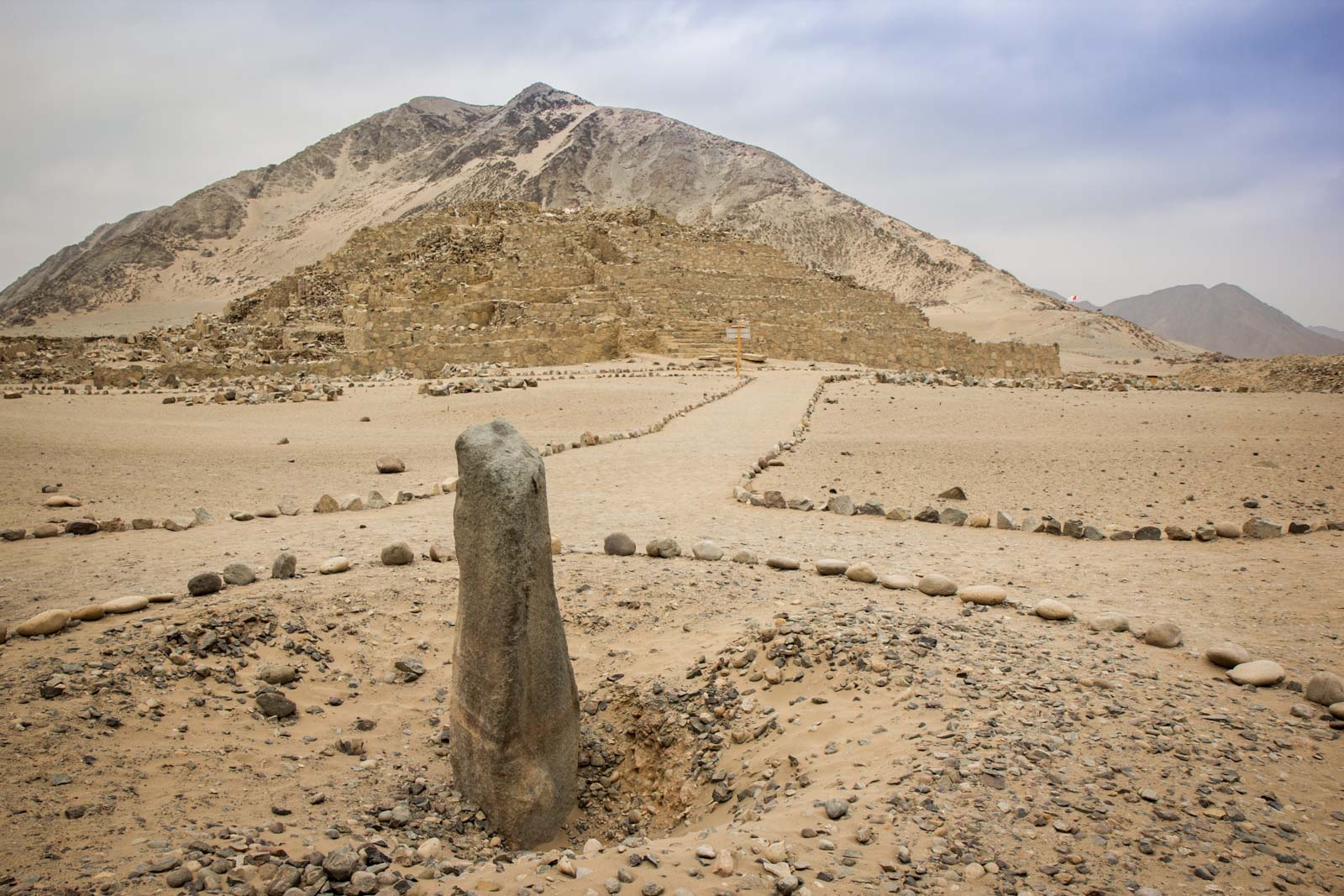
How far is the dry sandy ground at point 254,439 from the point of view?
7.79 metres

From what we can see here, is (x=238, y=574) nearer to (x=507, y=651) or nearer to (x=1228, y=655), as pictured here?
(x=507, y=651)

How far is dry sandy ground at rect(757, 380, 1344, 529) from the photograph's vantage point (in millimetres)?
7379

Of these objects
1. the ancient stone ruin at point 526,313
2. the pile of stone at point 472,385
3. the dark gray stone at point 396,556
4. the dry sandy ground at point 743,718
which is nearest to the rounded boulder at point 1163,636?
the dry sandy ground at point 743,718

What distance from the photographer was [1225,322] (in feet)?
298

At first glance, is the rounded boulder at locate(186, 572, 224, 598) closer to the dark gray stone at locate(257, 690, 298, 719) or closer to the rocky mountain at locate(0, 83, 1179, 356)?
the dark gray stone at locate(257, 690, 298, 719)

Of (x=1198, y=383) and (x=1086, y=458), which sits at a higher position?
(x=1198, y=383)

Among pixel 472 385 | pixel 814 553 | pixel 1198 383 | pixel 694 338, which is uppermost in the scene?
pixel 694 338

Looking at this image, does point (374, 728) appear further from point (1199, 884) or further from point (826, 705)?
point (1199, 884)

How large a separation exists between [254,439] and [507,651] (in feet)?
32.1

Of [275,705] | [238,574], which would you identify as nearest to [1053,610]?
[275,705]

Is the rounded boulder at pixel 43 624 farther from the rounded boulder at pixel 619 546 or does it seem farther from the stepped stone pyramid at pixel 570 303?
the stepped stone pyramid at pixel 570 303

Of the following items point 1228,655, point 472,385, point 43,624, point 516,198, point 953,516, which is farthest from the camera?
point 516,198

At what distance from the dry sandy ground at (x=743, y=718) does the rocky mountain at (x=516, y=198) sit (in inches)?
1709

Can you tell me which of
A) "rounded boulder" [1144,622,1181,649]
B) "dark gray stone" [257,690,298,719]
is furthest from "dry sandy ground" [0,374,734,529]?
"rounded boulder" [1144,622,1181,649]
